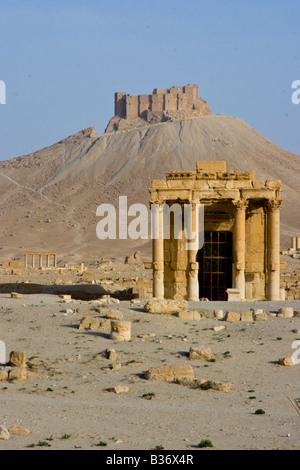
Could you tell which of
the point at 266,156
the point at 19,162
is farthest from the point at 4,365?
the point at 19,162

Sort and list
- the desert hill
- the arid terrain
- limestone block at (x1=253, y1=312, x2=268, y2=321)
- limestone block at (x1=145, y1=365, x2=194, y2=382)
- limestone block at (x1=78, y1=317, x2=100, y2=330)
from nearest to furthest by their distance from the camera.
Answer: the arid terrain, limestone block at (x1=145, y1=365, x2=194, y2=382), limestone block at (x1=78, y1=317, x2=100, y2=330), limestone block at (x1=253, y1=312, x2=268, y2=321), the desert hill

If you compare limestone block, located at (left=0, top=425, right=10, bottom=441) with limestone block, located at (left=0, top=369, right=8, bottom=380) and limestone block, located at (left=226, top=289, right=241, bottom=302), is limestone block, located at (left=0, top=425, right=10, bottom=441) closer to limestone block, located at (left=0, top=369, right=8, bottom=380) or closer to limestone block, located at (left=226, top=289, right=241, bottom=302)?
limestone block, located at (left=0, top=369, right=8, bottom=380)

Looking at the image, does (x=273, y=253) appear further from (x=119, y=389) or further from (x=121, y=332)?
(x=119, y=389)

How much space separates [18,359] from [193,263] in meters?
15.4

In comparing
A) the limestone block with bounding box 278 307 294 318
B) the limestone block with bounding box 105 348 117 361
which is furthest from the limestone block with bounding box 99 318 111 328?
the limestone block with bounding box 278 307 294 318

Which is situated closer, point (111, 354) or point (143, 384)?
point (143, 384)

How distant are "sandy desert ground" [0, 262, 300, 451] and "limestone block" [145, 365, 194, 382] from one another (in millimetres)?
226

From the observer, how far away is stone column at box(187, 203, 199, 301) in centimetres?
3547

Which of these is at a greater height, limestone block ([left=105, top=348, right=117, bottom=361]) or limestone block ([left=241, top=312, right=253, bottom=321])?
limestone block ([left=241, top=312, right=253, bottom=321])

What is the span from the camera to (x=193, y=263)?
3547cm

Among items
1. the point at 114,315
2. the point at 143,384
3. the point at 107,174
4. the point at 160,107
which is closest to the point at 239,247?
the point at 114,315

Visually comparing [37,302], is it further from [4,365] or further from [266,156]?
[266,156]
